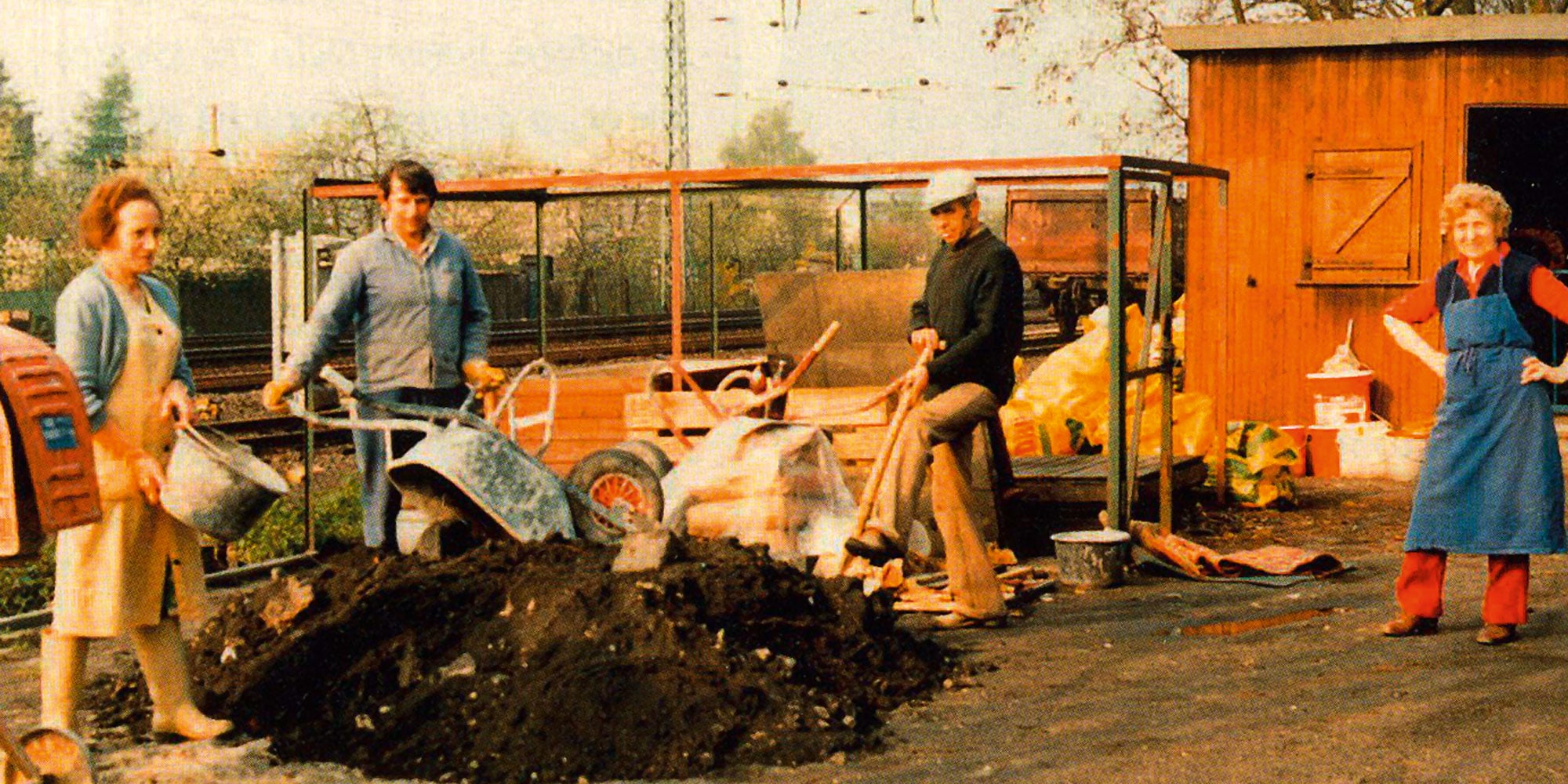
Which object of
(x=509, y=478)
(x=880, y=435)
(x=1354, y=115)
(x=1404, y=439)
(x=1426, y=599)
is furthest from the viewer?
(x=1354, y=115)

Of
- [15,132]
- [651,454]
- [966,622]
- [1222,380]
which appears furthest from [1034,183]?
[15,132]

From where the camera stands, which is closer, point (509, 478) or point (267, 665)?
point (267, 665)

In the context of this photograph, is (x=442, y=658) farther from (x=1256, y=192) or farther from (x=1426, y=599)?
(x=1256, y=192)

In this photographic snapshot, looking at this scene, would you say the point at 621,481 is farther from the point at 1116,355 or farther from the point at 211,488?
the point at 211,488

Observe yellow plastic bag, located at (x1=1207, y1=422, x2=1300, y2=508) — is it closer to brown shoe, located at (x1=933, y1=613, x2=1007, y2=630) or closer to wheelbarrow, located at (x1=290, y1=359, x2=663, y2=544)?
brown shoe, located at (x1=933, y1=613, x2=1007, y2=630)

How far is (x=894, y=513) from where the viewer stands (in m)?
9.01

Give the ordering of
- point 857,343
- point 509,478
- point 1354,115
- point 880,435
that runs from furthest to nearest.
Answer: point 1354,115 < point 857,343 < point 880,435 < point 509,478

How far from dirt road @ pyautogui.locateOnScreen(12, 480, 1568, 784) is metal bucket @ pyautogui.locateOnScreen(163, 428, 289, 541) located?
79 centimetres

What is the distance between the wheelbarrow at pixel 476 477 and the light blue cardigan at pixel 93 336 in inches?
53.9

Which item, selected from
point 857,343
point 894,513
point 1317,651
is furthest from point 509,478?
point 857,343

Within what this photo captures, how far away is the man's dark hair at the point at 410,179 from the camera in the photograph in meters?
8.39

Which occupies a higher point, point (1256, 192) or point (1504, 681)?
point (1256, 192)

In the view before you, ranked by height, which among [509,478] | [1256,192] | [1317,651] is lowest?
[1317,651]

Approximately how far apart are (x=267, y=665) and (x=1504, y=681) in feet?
15.0
